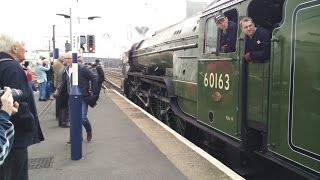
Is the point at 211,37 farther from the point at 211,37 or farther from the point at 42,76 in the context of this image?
the point at 42,76

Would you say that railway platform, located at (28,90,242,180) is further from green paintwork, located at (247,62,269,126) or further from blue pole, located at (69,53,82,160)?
green paintwork, located at (247,62,269,126)

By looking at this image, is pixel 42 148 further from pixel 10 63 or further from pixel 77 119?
pixel 10 63

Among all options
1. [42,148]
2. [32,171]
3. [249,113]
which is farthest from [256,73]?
[42,148]

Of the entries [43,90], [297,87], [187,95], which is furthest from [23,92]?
[43,90]

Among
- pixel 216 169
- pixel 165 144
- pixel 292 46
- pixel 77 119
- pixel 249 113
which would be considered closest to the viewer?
pixel 292 46

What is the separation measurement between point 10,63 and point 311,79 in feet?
9.51

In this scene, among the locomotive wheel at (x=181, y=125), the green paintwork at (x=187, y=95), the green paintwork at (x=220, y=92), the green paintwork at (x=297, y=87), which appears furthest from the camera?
the locomotive wheel at (x=181, y=125)

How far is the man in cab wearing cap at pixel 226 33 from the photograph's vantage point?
21.3ft

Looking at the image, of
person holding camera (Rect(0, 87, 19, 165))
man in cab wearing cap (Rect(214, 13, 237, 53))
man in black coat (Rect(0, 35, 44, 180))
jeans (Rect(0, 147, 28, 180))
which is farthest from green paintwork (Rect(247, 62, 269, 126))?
person holding camera (Rect(0, 87, 19, 165))

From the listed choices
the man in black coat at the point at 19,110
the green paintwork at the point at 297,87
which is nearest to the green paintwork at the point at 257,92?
the green paintwork at the point at 297,87

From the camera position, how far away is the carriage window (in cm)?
728

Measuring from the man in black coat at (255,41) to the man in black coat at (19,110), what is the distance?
2.72 meters

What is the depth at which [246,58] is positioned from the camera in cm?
564

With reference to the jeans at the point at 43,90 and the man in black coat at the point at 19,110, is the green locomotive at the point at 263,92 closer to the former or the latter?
the man in black coat at the point at 19,110
